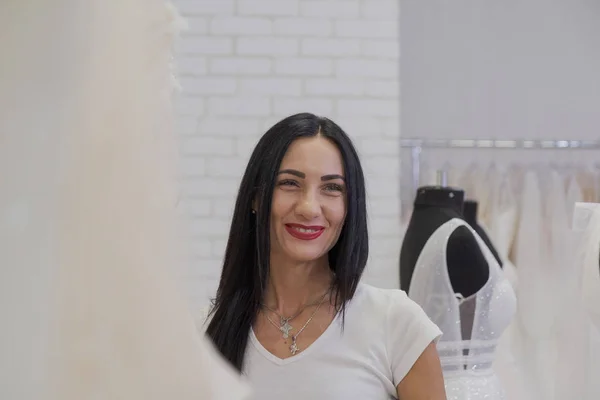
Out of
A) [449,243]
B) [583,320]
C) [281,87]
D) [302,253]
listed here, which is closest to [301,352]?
[302,253]

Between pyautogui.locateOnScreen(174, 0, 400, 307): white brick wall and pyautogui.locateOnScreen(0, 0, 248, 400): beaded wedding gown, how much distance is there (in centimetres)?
235

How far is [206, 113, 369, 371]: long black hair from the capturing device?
1.33m

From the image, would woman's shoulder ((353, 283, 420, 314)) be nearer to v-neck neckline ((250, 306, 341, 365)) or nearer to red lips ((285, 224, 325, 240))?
v-neck neckline ((250, 306, 341, 365))

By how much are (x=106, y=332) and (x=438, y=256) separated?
174 cm

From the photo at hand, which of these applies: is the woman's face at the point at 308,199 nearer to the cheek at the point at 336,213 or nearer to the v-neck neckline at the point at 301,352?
the cheek at the point at 336,213

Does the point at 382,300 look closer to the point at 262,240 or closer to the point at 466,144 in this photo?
the point at 262,240

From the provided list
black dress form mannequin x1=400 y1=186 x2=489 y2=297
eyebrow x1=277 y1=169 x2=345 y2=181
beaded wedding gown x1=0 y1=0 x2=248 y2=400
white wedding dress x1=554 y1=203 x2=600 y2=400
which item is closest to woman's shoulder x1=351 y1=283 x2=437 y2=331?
eyebrow x1=277 y1=169 x2=345 y2=181

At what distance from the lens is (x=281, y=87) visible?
2789mm

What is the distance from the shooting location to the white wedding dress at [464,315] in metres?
2.07

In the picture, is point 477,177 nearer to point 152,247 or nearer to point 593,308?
point 593,308

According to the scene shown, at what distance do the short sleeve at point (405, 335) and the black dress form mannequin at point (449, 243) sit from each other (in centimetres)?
75

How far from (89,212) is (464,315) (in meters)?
1.80

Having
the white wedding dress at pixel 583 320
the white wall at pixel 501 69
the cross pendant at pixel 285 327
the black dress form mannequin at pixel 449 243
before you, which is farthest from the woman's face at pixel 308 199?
the white wall at pixel 501 69

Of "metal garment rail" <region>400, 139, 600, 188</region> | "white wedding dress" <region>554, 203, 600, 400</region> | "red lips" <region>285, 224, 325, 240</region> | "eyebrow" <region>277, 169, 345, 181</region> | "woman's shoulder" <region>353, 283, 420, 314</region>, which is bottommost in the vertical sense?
"white wedding dress" <region>554, 203, 600, 400</region>
